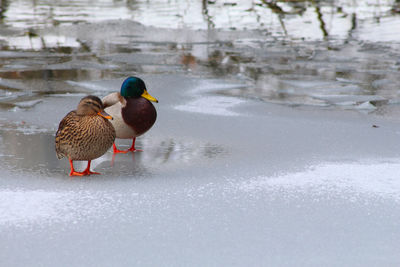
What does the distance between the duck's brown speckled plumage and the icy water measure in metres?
0.14

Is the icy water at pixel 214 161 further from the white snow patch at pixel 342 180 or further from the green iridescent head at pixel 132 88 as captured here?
the green iridescent head at pixel 132 88

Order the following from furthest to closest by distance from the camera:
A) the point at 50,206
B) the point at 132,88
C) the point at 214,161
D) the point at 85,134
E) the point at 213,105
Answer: the point at 213,105
the point at 132,88
the point at 214,161
the point at 85,134
the point at 50,206

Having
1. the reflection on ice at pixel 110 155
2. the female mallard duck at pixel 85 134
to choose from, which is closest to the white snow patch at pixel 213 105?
the reflection on ice at pixel 110 155

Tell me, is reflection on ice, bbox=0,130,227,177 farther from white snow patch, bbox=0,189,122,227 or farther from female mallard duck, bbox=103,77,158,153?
white snow patch, bbox=0,189,122,227

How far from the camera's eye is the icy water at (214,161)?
2.25m

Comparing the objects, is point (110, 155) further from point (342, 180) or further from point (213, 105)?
point (213, 105)

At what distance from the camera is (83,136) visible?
309cm

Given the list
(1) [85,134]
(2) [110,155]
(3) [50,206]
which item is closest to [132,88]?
(2) [110,155]

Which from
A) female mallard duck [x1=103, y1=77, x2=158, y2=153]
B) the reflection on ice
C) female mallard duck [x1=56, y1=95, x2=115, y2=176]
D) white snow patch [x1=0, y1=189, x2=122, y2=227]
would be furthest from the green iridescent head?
white snow patch [x1=0, y1=189, x2=122, y2=227]

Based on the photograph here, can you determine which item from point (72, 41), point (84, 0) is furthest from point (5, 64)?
point (84, 0)

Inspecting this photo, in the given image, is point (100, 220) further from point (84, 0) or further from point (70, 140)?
point (84, 0)

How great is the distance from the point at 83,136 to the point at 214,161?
32.8 inches

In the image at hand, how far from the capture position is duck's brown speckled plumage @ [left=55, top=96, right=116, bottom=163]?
3.09 m

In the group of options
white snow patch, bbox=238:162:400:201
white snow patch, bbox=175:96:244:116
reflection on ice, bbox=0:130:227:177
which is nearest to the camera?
white snow patch, bbox=238:162:400:201
